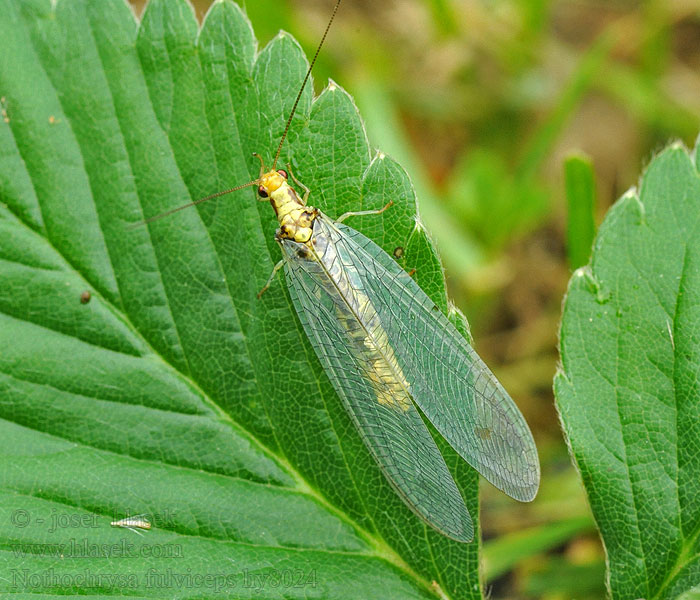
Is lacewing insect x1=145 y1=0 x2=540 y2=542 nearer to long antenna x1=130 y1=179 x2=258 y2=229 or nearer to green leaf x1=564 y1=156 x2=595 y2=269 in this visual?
long antenna x1=130 y1=179 x2=258 y2=229

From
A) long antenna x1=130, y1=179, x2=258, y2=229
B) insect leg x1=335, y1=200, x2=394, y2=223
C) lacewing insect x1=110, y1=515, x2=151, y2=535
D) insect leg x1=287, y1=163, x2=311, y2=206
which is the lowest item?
lacewing insect x1=110, y1=515, x2=151, y2=535

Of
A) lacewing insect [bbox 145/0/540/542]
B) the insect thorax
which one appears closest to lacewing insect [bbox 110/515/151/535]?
lacewing insect [bbox 145/0/540/542]

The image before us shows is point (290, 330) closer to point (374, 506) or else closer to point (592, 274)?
point (374, 506)

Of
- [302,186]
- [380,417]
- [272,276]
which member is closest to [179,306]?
[272,276]

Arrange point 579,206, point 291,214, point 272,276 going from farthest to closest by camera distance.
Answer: point 579,206
point 291,214
point 272,276

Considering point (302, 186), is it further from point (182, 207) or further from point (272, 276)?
point (182, 207)

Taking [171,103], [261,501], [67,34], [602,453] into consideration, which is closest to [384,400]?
[261,501]
